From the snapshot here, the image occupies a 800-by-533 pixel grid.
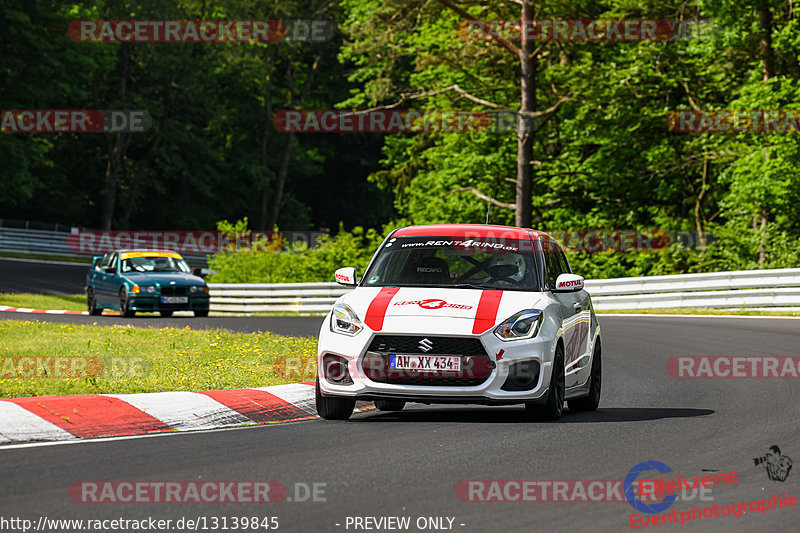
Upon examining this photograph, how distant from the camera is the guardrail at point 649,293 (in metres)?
28.0

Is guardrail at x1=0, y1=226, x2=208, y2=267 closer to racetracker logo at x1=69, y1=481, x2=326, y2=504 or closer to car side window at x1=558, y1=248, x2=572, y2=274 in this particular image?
car side window at x1=558, y1=248, x2=572, y2=274

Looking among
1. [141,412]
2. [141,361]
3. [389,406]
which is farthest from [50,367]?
[389,406]

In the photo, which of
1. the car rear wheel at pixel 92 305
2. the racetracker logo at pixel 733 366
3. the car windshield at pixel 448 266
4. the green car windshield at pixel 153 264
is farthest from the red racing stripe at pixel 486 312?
the car rear wheel at pixel 92 305

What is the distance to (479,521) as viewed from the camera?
636 centimetres

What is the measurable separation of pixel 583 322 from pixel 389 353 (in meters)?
2.59

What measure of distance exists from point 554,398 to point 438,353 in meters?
1.19

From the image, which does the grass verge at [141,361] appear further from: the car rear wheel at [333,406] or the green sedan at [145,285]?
the green sedan at [145,285]

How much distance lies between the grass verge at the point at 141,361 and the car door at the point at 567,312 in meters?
3.01

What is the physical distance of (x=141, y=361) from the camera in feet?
48.9

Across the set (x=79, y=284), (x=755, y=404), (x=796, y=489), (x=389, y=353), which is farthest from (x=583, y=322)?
(x=79, y=284)

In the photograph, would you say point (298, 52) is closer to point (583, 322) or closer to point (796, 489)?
point (583, 322)

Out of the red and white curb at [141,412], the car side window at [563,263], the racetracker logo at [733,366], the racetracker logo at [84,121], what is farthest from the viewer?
the racetracker logo at [84,121]

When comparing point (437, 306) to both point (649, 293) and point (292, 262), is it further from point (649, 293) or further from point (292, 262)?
point (292, 262)

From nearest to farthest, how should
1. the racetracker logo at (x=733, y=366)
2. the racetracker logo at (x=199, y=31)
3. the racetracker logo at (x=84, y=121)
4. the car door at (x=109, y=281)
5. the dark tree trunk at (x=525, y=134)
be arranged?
the racetracker logo at (x=733, y=366)
the car door at (x=109, y=281)
the dark tree trunk at (x=525, y=134)
the racetracker logo at (x=84, y=121)
the racetracker logo at (x=199, y=31)
